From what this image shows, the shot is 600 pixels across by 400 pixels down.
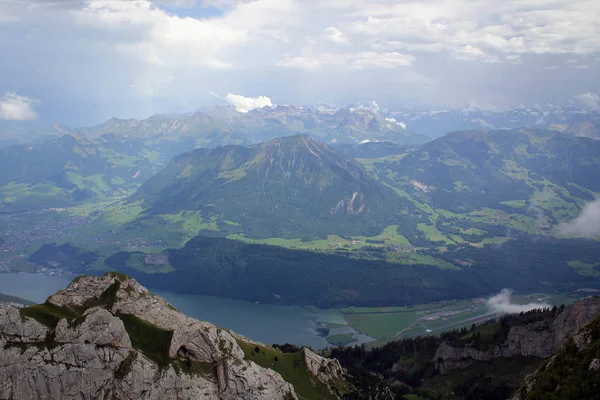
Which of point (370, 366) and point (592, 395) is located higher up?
point (592, 395)

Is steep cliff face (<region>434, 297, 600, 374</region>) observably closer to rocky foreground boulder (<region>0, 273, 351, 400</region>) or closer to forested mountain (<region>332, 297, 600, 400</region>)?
forested mountain (<region>332, 297, 600, 400</region>)

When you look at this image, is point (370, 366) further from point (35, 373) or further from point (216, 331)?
point (35, 373)

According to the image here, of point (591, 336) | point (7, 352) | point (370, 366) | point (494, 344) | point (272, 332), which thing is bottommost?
point (272, 332)

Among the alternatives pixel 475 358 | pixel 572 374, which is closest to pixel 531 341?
pixel 475 358

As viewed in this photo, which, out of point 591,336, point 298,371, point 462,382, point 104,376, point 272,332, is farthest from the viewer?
point 272,332

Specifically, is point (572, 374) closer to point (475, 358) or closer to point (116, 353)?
point (116, 353)

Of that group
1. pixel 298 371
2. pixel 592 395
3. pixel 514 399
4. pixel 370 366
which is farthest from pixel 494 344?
pixel 592 395

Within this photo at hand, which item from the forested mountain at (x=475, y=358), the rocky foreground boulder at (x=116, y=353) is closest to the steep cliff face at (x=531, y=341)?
the forested mountain at (x=475, y=358)

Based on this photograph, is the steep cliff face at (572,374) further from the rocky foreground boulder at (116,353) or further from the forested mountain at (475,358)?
the rocky foreground boulder at (116,353)
